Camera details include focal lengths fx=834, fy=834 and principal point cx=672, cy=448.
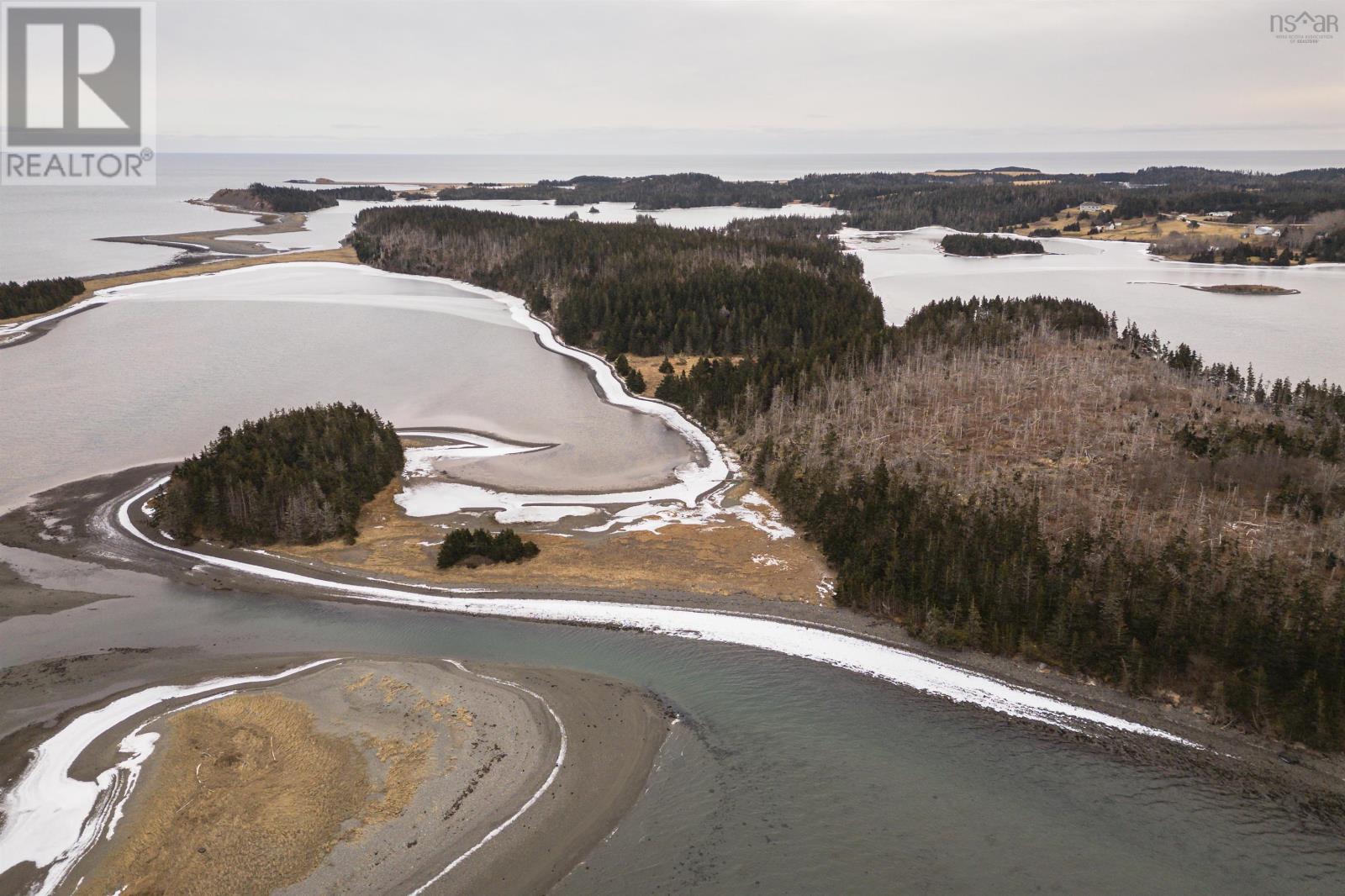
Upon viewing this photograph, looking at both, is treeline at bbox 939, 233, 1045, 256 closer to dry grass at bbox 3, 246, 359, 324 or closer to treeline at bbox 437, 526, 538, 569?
dry grass at bbox 3, 246, 359, 324

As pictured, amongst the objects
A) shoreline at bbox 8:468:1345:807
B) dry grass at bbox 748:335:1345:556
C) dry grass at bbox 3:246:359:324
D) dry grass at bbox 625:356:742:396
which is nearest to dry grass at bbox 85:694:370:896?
shoreline at bbox 8:468:1345:807

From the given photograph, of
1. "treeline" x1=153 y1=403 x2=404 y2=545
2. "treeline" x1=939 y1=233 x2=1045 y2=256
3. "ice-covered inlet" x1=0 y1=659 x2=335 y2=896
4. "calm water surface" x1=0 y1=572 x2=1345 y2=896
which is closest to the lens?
"ice-covered inlet" x1=0 y1=659 x2=335 y2=896

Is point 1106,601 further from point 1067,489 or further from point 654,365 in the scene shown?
point 654,365

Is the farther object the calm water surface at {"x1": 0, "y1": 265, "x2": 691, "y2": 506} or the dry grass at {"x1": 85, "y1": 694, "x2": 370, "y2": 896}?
the calm water surface at {"x1": 0, "y1": 265, "x2": 691, "y2": 506}

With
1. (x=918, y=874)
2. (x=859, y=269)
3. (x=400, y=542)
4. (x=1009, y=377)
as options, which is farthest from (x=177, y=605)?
(x=859, y=269)

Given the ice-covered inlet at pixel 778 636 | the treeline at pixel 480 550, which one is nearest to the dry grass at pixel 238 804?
the ice-covered inlet at pixel 778 636

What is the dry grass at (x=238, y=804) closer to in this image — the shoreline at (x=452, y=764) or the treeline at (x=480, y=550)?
the shoreline at (x=452, y=764)
